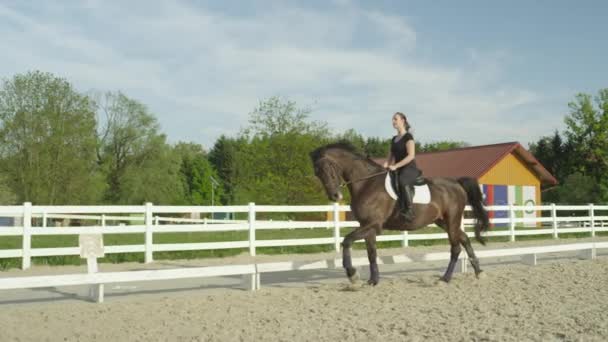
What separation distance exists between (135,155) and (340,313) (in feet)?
160

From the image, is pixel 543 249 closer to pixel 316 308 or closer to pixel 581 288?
pixel 581 288

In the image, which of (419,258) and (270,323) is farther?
(419,258)

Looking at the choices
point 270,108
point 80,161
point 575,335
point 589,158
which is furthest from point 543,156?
point 575,335

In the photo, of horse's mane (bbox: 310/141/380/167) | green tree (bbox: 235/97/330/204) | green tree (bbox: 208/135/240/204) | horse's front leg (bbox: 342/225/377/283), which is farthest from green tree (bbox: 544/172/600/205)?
horse's front leg (bbox: 342/225/377/283)

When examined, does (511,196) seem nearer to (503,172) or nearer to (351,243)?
Answer: (503,172)

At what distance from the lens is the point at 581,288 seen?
26.4ft

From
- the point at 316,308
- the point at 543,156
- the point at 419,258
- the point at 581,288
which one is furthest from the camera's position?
the point at 543,156

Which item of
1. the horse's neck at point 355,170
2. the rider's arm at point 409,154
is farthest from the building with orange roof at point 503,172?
the horse's neck at point 355,170

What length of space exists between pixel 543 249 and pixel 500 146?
82.6 ft

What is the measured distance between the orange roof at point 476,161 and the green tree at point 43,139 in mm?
21063

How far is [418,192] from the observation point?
856 cm

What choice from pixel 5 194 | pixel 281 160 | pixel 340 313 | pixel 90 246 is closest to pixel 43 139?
pixel 5 194

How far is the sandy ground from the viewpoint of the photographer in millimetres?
5355

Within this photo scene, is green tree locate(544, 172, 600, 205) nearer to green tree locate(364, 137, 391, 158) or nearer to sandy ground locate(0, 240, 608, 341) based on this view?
green tree locate(364, 137, 391, 158)
